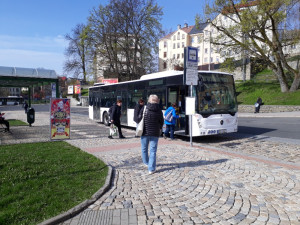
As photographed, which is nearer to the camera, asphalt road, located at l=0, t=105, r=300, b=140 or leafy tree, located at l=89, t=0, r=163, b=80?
asphalt road, located at l=0, t=105, r=300, b=140

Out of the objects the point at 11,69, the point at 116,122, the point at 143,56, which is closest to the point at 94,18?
the point at 143,56

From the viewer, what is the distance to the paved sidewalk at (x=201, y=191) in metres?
3.54

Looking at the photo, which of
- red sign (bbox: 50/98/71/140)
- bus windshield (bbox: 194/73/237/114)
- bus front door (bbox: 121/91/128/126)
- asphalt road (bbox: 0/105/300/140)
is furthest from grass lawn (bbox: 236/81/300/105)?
red sign (bbox: 50/98/71/140)

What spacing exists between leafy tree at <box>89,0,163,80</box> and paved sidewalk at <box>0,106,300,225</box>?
86.2 ft

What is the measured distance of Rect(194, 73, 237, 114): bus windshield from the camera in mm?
9719

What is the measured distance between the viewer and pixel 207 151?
26.5 feet

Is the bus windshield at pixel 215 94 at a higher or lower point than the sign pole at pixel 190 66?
lower

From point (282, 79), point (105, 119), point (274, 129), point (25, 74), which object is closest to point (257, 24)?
point (282, 79)

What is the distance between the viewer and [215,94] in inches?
396

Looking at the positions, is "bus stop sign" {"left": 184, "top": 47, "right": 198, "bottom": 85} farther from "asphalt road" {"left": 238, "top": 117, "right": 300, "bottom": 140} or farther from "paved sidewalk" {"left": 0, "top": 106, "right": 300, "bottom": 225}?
"asphalt road" {"left": 238, "top": 117, "right": 300, "bottom": 140}

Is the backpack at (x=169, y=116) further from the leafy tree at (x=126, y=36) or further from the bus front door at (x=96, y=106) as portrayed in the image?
the leafy tree at (x=126, y=36)

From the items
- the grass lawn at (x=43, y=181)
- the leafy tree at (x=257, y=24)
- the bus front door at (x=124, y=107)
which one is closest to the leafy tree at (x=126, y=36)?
the leafy tree at (x=257, y=24)

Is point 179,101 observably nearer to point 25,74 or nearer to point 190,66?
point 190,66

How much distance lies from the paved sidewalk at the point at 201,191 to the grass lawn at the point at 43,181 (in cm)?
40
